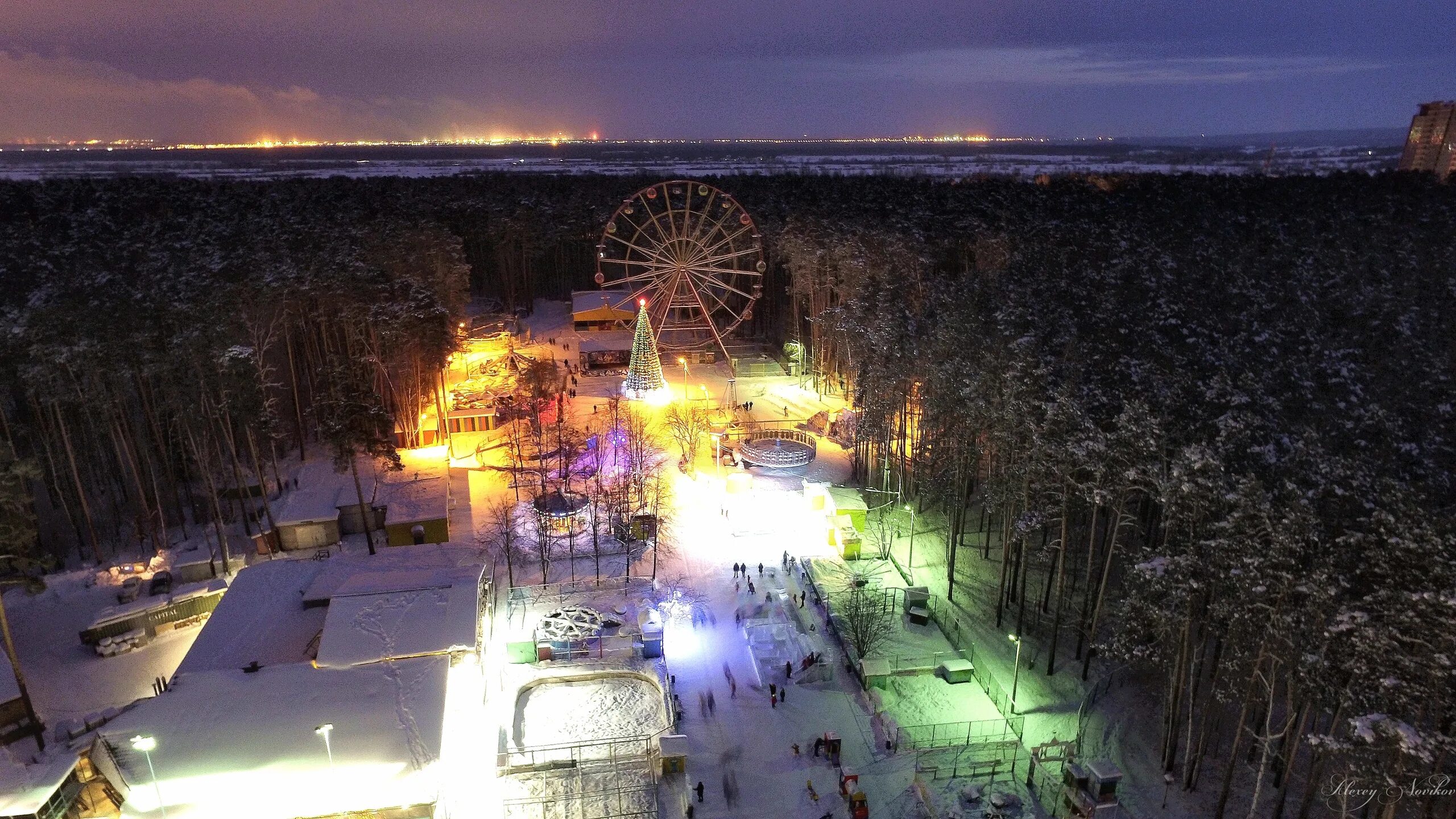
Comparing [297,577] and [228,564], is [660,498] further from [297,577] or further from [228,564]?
[228,564]

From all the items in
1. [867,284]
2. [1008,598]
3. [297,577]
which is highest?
[867,284]

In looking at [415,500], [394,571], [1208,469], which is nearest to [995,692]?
[1208,469]

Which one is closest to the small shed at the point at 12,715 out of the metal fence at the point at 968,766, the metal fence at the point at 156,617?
the metal fence at the point at 156,617

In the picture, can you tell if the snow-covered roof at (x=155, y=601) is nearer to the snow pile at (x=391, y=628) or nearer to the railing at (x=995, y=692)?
the snow pile at (x=391, y=628)

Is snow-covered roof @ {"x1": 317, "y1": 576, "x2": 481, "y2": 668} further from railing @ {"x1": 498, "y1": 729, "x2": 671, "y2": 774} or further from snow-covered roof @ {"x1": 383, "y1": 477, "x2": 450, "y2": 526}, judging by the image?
snow-covered roof @ {"x1": 383, "y1": 477, "x2": 450, "y2": 526}

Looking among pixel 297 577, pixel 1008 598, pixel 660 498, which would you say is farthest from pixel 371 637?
pixel 1008 598

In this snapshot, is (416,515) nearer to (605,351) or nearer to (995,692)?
(995,692)
